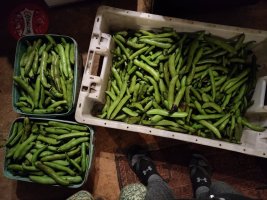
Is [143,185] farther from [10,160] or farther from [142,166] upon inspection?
[10,160]

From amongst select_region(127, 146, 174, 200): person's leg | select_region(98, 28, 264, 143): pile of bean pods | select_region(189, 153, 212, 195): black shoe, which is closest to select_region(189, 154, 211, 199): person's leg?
select_region(189, 153, 212, 195): black shoe

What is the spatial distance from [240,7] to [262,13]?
26cm

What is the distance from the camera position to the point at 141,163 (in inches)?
112

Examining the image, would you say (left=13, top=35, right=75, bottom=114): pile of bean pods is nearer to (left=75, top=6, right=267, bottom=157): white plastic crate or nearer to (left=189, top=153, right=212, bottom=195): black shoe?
Answer: (left=75, top=6, right=267, bottom=157): white plastic crate

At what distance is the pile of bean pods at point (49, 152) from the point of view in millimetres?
2502

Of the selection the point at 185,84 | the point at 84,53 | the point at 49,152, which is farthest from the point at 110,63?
the point at 49,152

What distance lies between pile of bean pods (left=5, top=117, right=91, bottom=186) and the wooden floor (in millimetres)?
437

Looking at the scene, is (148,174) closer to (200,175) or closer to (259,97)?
(200,175)

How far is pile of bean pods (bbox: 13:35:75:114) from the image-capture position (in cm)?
260

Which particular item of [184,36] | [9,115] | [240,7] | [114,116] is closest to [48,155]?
[114,116]

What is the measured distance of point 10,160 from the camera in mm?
2572

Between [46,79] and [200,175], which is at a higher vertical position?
[46,79]

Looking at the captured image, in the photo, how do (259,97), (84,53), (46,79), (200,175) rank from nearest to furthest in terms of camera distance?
(259,97) → (46,79) → (200,175) → (84,53)

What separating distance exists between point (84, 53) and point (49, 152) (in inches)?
47.2
